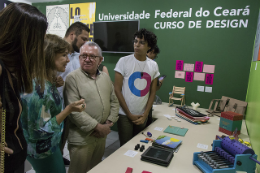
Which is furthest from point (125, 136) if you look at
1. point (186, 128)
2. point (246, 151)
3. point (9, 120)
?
point (9, 120)

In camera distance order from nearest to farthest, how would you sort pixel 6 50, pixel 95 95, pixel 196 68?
pixel 6 50
pixel 95 95
pixel 196 68

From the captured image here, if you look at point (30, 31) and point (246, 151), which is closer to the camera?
point (30, 31)

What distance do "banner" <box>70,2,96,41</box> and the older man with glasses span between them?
240cm

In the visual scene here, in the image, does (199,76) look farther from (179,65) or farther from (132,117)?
(132,117)

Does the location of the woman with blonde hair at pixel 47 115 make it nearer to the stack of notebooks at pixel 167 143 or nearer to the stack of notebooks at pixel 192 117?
the stack of notebooks at pixel 167 143

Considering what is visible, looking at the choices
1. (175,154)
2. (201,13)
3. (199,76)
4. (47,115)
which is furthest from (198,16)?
(47,115)

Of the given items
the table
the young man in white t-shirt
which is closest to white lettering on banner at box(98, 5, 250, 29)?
the young man in white t-shirt

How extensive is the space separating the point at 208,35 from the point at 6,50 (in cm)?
292

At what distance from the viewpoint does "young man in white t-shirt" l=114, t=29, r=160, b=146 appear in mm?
1986

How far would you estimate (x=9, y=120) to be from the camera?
0.70 meters

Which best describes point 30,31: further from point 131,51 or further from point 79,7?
point 79,7

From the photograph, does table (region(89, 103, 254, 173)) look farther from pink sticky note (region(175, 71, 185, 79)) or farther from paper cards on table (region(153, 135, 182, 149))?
pink sticky note (region(175, 71, 185, 79))

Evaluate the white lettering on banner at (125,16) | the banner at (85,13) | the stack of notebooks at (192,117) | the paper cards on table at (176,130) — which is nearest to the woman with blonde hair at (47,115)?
the paper cards on table at (176,130)

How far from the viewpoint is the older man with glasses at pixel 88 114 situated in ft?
4.90
